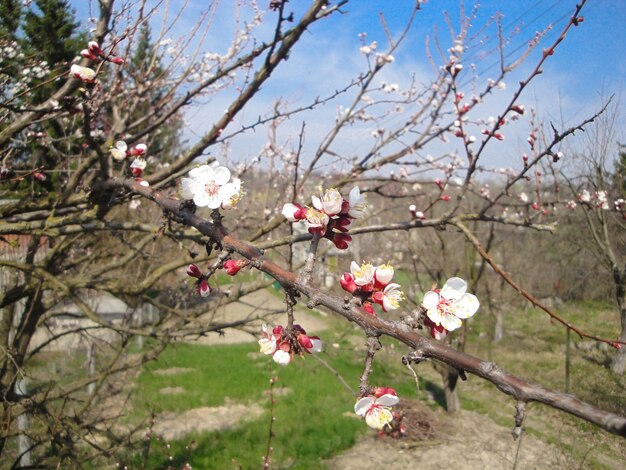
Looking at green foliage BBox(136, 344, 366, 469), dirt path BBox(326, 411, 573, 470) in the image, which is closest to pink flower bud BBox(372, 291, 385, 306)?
green foliage BBox(136, 344, 366, 469)

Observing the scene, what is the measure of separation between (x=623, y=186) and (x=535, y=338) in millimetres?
5852

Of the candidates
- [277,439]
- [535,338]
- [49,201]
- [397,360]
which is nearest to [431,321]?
[49,201]

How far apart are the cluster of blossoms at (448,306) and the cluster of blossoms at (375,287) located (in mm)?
73

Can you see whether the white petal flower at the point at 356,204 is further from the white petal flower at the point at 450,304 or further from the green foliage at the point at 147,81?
the green foliage at the point at 147,81

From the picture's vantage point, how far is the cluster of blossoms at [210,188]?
113cm

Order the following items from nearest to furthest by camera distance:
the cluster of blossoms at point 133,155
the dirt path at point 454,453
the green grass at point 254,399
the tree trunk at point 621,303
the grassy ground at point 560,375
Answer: the cluster of blossoms at point 133,155, the green grass at point 254,399, the dirt path at point 454,453, the grassy ground at point 560,375, the tree trunk at point 621,303

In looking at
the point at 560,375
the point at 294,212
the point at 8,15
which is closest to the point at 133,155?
the point at 294,212

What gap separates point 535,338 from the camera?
536 inches

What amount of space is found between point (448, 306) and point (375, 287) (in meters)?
0.15

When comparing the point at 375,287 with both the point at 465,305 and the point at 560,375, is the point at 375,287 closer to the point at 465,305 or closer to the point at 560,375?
the point at 465,305

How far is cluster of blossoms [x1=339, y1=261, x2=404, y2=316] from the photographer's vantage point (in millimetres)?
973

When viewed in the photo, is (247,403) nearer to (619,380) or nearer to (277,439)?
(277,439)

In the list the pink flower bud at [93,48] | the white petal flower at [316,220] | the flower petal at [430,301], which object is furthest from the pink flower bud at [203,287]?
the pink flower bud at [93,48]

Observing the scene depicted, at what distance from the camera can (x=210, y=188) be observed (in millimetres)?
1149
